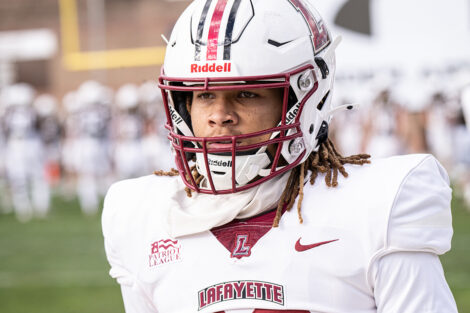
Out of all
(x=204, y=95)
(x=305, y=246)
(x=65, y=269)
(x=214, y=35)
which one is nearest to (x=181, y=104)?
(x=204, y=95)

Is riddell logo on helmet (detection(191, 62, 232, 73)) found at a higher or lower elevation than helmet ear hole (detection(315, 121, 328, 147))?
higher

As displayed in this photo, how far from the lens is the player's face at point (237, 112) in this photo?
1491 millimetres

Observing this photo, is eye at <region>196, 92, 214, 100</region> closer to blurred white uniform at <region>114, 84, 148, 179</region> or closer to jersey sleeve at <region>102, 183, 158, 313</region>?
jersey sleeve at <region>102, 183, 158, 313</region>

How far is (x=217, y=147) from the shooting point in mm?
1484

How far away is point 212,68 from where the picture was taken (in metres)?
1.47

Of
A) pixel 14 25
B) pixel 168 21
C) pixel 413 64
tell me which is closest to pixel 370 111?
pixel 413 64

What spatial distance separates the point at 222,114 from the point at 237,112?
34 mm

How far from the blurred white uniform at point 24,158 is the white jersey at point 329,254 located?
337 inches

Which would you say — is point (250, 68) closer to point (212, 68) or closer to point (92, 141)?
point (212, 68)

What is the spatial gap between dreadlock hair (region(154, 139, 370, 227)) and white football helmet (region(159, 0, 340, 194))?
34 mm

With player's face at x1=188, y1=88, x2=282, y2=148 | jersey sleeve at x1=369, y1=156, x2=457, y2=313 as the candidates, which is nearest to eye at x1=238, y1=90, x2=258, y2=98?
player's face at x1=188, y1=88, x2=282, y2=148

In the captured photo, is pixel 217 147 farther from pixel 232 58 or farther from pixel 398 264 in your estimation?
pixel 398 264

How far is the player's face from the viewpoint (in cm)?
149

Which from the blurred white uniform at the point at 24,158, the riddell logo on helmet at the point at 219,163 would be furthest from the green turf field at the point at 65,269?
the riddell logo on helmet at the point at 219,163
